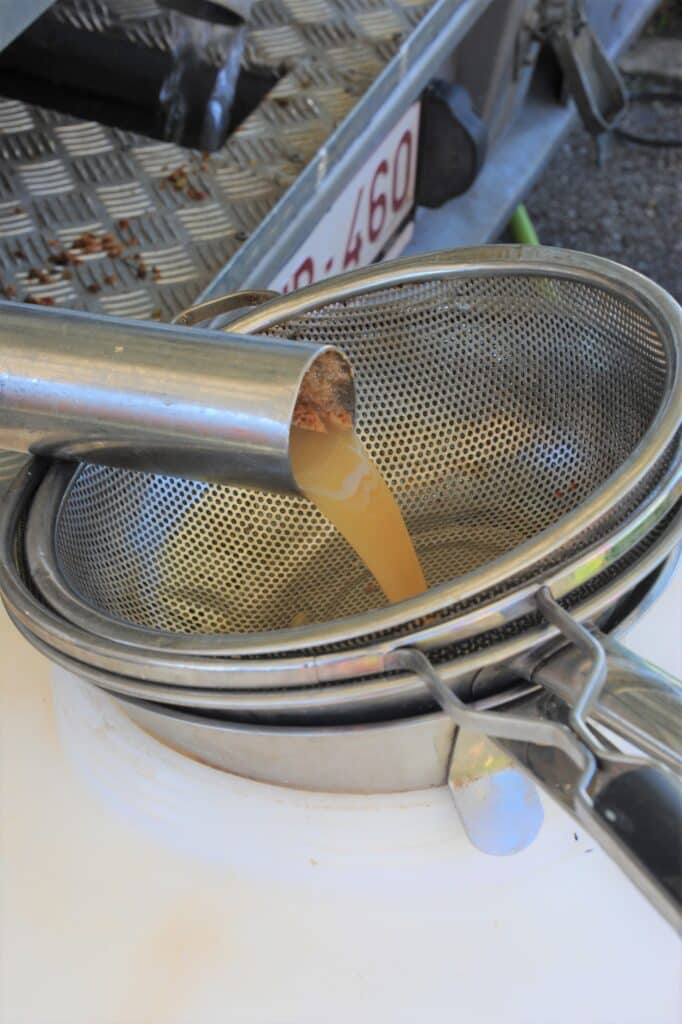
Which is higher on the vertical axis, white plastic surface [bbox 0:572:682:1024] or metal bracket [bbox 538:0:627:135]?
metal bracket [bbox 538:0:627:135]

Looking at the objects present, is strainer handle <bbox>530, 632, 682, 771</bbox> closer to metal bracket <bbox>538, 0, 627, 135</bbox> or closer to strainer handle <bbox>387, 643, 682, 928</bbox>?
strainer handle <bbox>387, 643, 682, 928</bbox>

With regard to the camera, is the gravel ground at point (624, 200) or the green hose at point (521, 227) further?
the gravel ground at point (624, 200)

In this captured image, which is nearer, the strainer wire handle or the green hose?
the strainer wire handle

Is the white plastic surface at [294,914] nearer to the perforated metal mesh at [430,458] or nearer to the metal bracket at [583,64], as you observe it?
the perforated metal mesh at [430,458]

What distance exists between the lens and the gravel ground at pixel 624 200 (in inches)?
77.1

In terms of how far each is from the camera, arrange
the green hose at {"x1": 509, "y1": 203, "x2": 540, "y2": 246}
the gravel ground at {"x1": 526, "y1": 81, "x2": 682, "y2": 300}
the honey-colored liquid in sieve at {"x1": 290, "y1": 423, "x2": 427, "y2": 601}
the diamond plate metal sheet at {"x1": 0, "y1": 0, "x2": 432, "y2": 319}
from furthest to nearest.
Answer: the gravel ground at {"x1": 526, "y1": 81, "x2": 682, "y2": 300}, the green hose at {"x1": 509, "y1": 203, "x2": 540, "y2": 246}, the diamond plate metal sheet at {"x1": 0, "y1": 0, "x2": 432, "y2": 319}, the honey-colored liquid in sieve at {"x1": 290, "y1": 423, "x2": 427, "y2": 601}

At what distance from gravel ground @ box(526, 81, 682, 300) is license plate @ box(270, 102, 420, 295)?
2.10ft

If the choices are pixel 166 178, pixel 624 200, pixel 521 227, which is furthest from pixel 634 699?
pixel 624 200

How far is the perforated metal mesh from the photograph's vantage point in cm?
76

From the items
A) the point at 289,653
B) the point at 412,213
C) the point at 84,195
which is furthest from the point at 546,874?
the point at 412,213

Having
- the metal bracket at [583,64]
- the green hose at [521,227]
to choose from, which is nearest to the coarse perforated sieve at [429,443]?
the metal bracket at [583,64]

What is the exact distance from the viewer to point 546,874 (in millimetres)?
648

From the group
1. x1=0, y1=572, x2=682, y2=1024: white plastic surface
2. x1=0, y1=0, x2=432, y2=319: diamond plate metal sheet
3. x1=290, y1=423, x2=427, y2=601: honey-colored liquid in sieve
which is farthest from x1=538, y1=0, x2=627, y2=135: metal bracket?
x1=0, y1=572, x2=682, y2=1024: white plastic surface

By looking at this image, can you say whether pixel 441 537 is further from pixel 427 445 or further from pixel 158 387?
pixel 158 387
